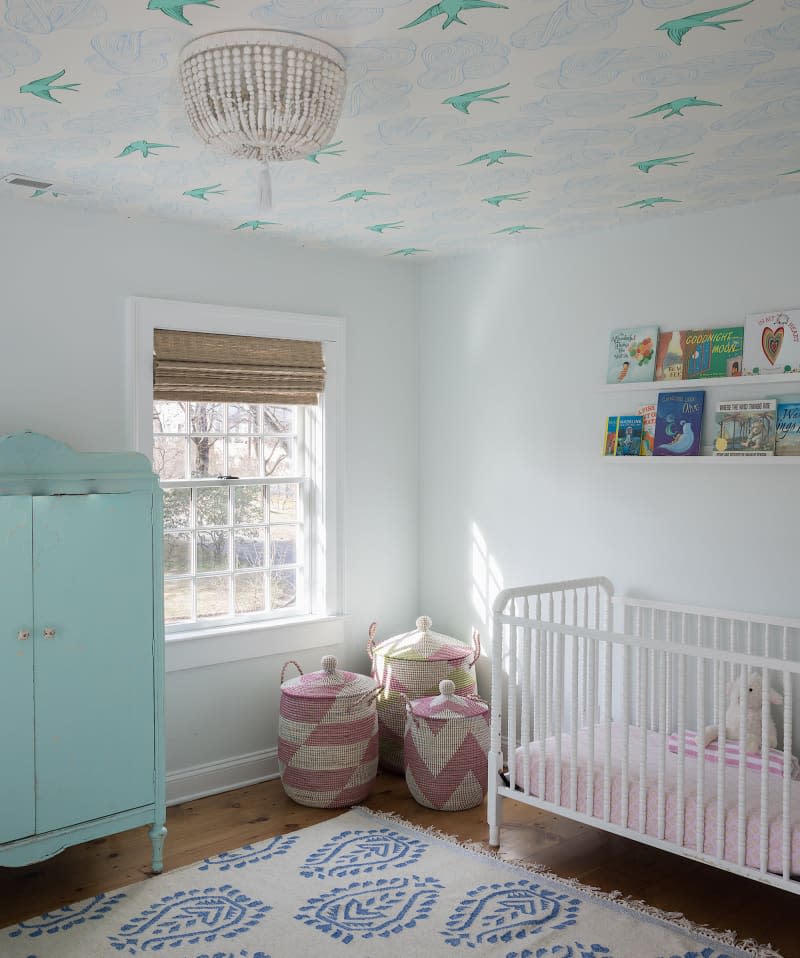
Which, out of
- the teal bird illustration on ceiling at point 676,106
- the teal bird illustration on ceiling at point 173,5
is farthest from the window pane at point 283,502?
the teal bird illustration on ceiling at point 173,5

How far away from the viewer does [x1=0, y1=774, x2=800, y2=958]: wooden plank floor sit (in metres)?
2.90

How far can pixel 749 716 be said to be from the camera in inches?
128

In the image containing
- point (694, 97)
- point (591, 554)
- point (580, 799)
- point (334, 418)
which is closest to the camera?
point (694, 97)

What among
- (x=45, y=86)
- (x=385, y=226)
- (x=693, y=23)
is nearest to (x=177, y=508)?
(x=385, y=226)

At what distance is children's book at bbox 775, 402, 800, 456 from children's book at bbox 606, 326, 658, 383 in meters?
0.57

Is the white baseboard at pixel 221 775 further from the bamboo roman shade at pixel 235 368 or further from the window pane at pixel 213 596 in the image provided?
the bamboo roman shade at pixel 235 368

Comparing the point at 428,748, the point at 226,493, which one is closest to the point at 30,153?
the point at 226,493

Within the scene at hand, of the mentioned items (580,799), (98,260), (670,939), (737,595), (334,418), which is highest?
(98,260)

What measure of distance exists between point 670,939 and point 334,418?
8.35ft

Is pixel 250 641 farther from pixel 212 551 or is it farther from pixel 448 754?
pixel 448 754

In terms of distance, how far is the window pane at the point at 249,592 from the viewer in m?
4.17

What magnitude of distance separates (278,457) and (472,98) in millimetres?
2245

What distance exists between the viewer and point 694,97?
2.34m

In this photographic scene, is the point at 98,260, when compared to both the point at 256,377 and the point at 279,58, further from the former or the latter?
the point at 279,58
